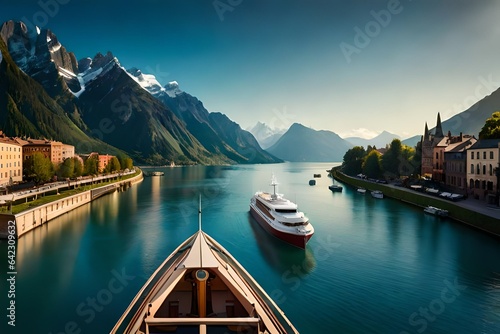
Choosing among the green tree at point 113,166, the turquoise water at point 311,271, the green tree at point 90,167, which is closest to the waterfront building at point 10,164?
the green tree at point 90,167

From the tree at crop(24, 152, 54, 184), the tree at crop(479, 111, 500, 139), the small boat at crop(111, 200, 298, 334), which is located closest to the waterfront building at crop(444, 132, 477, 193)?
the tree at crop(479, 111, 500, 139)

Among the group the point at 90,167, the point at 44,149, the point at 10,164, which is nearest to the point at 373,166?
the point at 90,167

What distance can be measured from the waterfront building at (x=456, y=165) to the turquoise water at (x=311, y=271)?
17.5m

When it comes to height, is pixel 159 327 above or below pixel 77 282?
above

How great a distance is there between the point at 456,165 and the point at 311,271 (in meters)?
60.3

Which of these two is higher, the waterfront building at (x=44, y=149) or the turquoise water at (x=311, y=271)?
the waterfront building at (x=44, y=149)

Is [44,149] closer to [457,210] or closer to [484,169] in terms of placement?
[457,210]

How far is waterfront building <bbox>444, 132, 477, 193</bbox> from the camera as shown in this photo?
68812mm

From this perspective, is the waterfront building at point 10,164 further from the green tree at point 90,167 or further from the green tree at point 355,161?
the green tree at point 355,161

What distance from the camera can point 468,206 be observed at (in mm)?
54594

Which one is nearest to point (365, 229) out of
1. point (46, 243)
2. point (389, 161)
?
point (46, 243)

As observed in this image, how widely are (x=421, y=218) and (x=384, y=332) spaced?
46135 millimetres

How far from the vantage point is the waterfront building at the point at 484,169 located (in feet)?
182

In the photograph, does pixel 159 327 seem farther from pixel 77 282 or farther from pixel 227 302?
pixel 77 282
